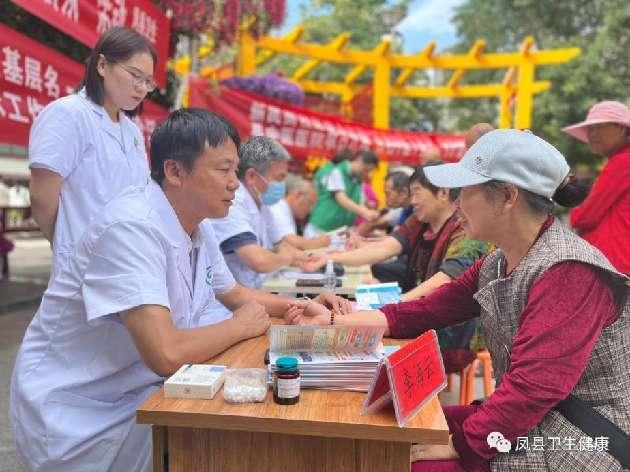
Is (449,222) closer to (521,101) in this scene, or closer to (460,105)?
(521,101)

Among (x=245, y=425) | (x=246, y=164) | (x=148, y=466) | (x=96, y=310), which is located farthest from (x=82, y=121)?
(x=245, y=425)

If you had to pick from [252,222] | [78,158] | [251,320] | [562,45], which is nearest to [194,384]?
[251,320]

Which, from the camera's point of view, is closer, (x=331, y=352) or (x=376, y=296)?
(x=331, y=352)

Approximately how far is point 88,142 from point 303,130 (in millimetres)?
6865

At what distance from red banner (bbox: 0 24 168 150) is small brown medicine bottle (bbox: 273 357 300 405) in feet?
10.8

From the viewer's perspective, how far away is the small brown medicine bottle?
4.18ft

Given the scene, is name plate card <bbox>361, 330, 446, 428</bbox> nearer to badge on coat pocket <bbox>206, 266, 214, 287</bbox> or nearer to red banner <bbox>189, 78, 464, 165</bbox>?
badge on coat pocket <bbox>206, 266, 214, 287</bbox>

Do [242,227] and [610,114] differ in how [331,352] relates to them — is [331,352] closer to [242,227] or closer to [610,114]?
[242,227]

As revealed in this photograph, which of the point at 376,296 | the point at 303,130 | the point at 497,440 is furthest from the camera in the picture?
the point at 303,130

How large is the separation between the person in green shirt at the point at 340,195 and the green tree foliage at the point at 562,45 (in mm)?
9617

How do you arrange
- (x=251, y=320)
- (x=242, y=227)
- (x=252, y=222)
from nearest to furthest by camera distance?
(x=251, y=320) → (x=242, y=227) → (x=252, y=222)

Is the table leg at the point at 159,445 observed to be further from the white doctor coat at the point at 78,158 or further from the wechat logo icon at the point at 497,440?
the white doctor coat at the point at 78,158

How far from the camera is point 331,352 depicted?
1539 mm

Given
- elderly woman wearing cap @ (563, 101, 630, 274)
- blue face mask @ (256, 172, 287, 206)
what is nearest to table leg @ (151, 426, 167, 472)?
blue face mask @ (256, 172, 287, 206)
